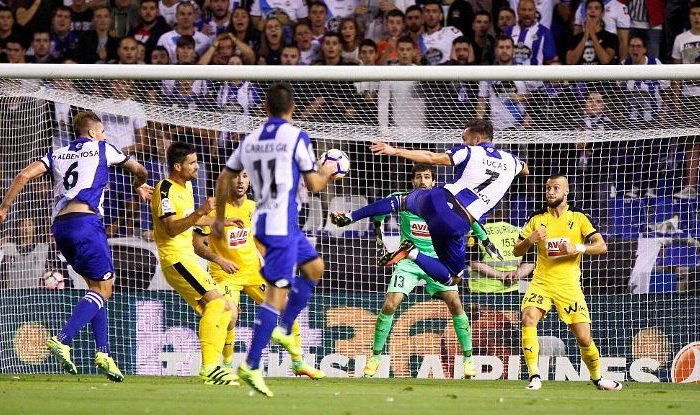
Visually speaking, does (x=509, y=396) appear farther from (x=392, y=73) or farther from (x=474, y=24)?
(x=474, y=24)

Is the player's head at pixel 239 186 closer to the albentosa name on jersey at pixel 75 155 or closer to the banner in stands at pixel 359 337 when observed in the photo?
the albentosa name on jersey at pixel 75 155

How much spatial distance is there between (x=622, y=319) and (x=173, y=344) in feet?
15.9

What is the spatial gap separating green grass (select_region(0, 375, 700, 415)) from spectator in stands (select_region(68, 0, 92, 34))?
6221 millimetres

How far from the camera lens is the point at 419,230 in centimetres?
1288

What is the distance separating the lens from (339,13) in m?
16.5

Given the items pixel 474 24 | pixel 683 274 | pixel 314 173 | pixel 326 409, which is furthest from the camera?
pixel 474 24

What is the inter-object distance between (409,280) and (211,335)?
257cm

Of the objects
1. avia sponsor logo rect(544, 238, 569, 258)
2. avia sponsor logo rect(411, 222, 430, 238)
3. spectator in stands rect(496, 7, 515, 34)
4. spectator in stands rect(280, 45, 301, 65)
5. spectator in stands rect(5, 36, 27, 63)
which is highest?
spectator in stands rect(496, 7, 515, 34)

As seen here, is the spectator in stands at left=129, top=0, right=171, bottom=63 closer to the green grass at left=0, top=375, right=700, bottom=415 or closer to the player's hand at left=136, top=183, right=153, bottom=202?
the player's hand at left=136, top=183, right=153, bottom=202

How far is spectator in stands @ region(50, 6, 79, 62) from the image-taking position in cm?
1633

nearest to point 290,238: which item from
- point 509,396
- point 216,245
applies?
point 509,396

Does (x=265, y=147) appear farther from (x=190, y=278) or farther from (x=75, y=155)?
(x=75, y=155)

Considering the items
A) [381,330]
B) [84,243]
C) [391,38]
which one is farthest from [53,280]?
[391,38]

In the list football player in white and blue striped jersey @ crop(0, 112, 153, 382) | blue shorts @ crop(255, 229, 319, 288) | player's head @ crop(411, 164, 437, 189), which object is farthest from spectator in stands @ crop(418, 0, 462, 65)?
blue shorts @ crop(255, 229, 319, 288)
